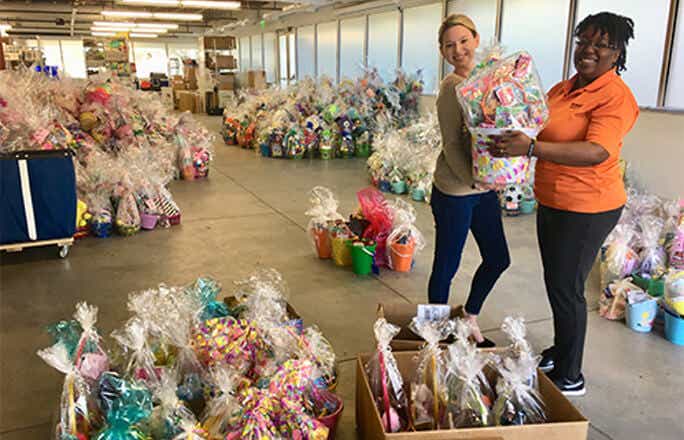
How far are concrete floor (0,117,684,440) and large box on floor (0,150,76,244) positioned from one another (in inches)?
9.9

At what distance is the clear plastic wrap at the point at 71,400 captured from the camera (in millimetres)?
1510

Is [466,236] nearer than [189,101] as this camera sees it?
Yes

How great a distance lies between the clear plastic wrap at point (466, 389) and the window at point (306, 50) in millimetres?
12741

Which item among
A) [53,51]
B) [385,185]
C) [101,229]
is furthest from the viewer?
[53,51]

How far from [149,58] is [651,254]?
29675 mm

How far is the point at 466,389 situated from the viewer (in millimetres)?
1628

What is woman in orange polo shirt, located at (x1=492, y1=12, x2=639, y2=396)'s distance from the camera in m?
1.76

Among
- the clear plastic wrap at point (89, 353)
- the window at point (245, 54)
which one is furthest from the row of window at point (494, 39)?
the window at point (245, 54)

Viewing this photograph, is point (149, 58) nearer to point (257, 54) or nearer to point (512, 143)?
point (257, 54)

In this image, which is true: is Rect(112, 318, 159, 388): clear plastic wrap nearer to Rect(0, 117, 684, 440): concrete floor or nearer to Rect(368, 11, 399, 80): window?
Rect(0, 117, 684, 440): concrete floor

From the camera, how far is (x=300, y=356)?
1854 millimetres

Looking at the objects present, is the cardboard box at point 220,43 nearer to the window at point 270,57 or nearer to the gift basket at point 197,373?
the window at point 270,57

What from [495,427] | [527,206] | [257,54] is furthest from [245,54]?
[495,427]

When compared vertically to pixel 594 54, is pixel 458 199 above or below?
below
